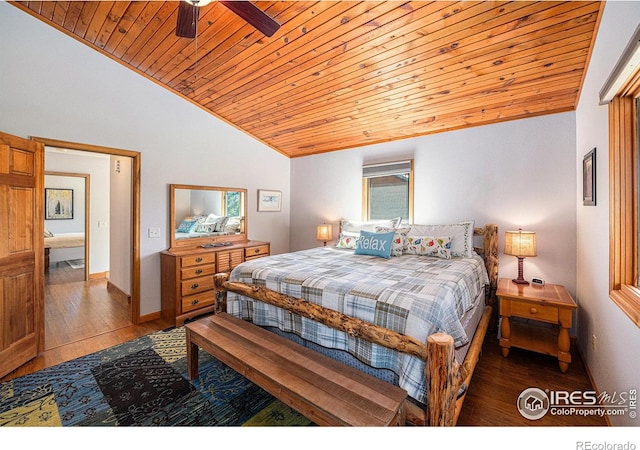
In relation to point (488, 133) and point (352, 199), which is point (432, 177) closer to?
point (488, 133)

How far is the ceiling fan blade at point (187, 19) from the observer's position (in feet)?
5.70

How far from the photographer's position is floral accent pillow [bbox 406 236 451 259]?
2.98 metres

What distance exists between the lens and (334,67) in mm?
2699

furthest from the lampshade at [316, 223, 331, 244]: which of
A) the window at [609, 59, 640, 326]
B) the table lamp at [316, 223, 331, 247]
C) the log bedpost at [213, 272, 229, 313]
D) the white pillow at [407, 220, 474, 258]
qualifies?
the window at [609, 59, 640, 326]

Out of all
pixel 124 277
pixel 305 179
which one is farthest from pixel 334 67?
pixel 124 277

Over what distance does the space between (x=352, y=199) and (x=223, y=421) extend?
132 inches

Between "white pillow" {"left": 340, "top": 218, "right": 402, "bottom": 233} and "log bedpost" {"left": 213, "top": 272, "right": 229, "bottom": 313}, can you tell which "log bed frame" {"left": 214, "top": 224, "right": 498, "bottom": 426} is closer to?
"log bedpost" {"left": 213, "top": 272, "right": 229, "bottom": 313}

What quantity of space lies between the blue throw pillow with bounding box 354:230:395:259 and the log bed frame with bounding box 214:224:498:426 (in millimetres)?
1126

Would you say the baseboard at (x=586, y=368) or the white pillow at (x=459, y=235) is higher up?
the white pillow at (x=459, y=235)

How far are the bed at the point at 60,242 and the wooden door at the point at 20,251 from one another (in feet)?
13.3

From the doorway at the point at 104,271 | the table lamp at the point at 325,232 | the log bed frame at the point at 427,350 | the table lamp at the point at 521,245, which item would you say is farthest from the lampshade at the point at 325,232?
the doorway at the point at 104,271

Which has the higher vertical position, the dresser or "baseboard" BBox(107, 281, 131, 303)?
the dresser

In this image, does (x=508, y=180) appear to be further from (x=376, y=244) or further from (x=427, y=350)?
(x=427, y=350)

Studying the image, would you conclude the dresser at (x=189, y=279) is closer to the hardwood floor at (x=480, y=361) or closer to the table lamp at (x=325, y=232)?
the hardwood floor at (x=480, y=361)
